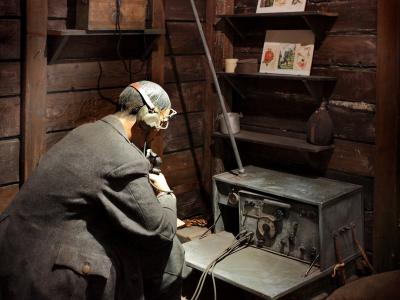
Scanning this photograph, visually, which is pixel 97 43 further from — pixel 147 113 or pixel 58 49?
pixel 147 113

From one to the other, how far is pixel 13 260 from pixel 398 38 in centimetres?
225

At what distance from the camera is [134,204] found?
2209 mm

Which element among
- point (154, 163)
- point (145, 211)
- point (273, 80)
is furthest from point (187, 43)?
point (145, 211)

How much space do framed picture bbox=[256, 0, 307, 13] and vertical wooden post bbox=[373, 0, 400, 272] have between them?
51cm

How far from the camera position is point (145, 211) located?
88.0 inches

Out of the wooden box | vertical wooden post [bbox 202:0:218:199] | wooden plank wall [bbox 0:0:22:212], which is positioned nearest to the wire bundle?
vertical wooden post [bbox 202:0:218:199]

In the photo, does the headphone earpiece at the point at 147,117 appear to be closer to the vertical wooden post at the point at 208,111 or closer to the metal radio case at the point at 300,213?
the metal radio case at the point at 300,213

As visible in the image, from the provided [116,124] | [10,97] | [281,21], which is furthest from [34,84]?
[281,21]

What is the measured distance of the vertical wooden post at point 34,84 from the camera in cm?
294

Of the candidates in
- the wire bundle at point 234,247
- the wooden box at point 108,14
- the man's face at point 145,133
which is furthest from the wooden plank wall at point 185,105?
the man's face at point 145,133

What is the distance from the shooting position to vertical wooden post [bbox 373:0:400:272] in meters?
3.11

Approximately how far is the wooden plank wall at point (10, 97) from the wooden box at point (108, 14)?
0.32 meters

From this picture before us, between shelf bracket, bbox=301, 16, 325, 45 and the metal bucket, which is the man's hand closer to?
the metal bucket

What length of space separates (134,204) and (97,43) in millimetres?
1375
